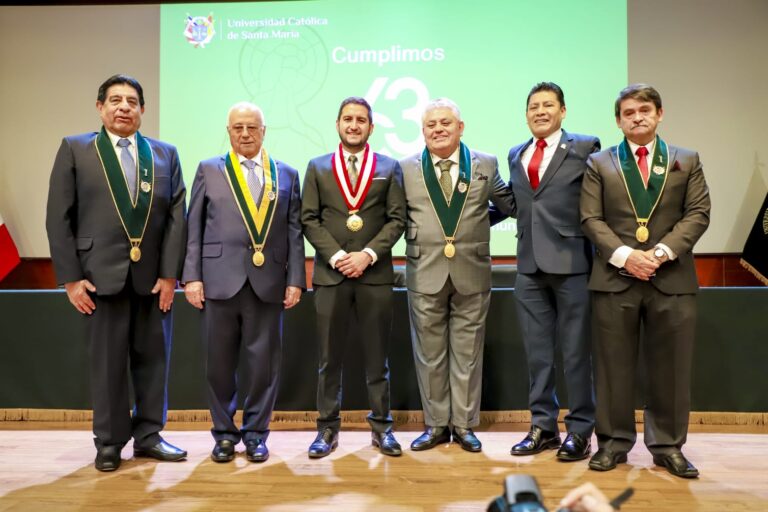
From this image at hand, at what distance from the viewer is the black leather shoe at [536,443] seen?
3.12 meters

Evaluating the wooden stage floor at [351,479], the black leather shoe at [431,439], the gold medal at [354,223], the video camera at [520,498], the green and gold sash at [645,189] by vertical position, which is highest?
the green and gold sash at [645,189]

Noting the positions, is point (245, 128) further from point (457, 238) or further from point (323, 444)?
point (323, 444)

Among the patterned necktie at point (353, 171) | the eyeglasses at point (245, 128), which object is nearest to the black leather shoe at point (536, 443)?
the patterned necktie at point (353, 171)

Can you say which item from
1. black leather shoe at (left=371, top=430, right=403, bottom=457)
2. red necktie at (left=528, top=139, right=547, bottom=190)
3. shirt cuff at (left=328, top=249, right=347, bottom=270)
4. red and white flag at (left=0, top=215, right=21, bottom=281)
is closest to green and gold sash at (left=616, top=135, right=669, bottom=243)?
red necktie at (left=528, top=139, right=547, bottom=190)

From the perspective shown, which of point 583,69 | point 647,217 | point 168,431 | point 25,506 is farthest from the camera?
point 583,69

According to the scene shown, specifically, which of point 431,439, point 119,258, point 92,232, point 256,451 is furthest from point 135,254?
point 431,439

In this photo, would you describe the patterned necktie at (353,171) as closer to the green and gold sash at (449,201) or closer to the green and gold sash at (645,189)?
the green and gold sash at (449,201)

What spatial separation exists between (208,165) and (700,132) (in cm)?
400

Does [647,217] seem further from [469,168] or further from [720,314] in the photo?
[720,314]

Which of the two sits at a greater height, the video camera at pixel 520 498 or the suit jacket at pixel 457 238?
the suit jacket at pixel 457 238

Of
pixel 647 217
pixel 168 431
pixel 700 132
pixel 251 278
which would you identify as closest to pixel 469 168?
pixel 647 217

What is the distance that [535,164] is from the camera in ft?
10.5

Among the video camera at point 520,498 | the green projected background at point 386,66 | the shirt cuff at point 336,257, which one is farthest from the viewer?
the green projected background at point 386,66

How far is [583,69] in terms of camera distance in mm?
5027
